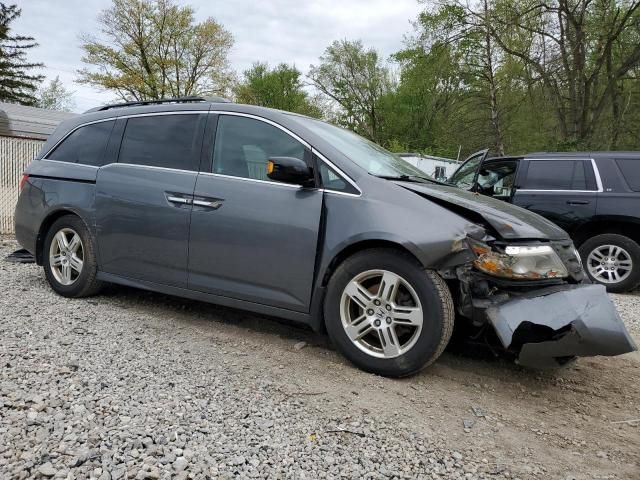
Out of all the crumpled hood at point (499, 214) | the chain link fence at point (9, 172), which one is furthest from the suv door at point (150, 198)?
the chain link fence at point (9, 172)

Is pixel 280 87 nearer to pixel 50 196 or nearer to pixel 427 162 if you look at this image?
pixel 427 162

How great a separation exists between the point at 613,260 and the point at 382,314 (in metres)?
4.84

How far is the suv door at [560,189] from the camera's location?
21.5ft

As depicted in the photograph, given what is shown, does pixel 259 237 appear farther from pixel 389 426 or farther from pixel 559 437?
pixel 559 437

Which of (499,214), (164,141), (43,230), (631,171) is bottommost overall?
(43,230)

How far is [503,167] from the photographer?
24.1 ft

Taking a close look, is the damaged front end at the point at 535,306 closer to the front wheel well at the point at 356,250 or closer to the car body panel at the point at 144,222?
the front wheel well at the point at 356,250

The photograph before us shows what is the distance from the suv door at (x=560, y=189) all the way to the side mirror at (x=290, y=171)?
4.59m

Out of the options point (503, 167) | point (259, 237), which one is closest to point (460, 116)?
point (503, 167)

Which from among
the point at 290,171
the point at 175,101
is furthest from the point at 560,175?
the point at 175,101

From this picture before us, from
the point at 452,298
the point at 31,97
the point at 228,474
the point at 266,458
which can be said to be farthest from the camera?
the point at 31,97

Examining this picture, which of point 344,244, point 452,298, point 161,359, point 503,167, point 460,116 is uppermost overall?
point 460,116

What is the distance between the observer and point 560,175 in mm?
6820

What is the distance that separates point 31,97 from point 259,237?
51.3 m
